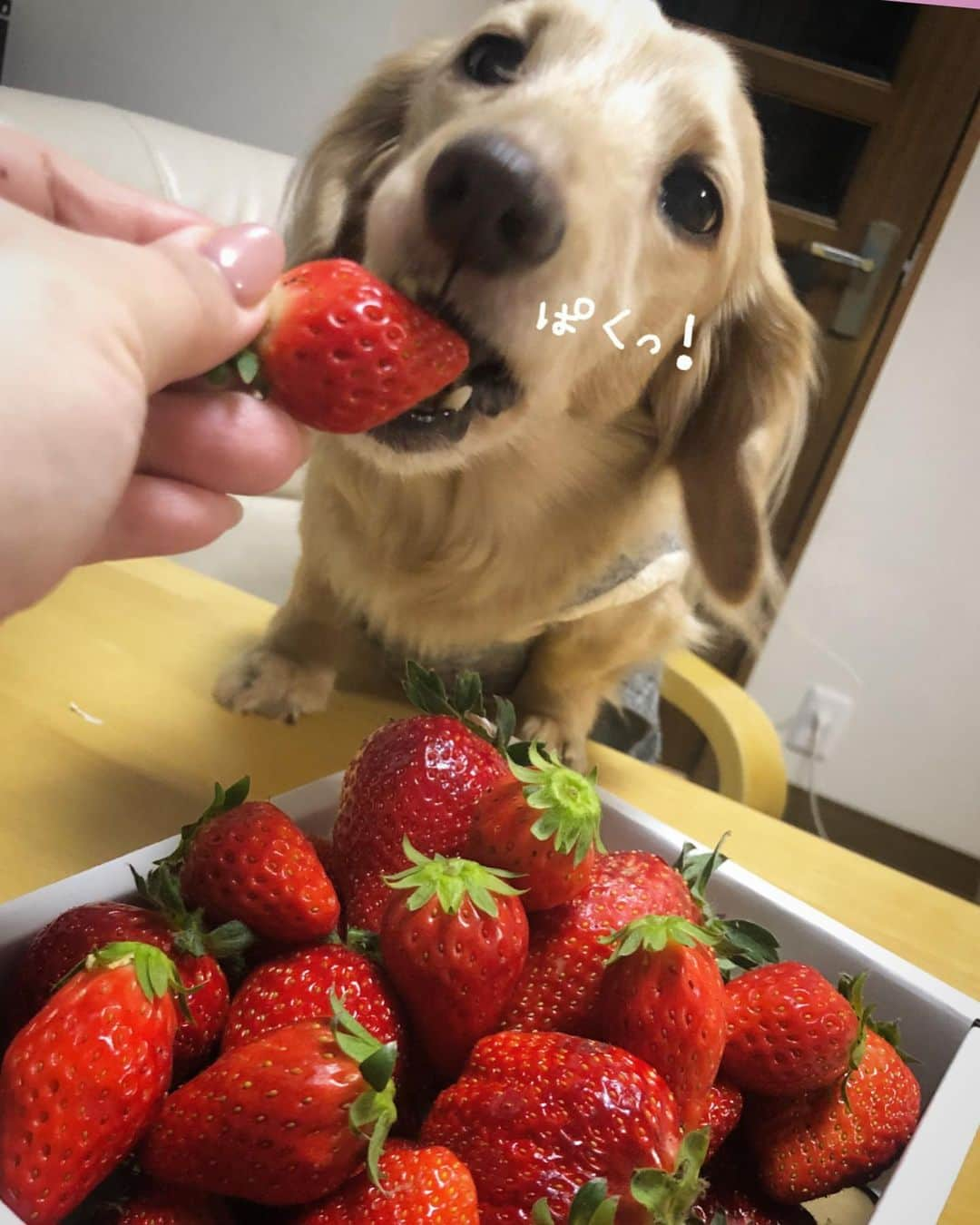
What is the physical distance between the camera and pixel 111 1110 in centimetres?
29

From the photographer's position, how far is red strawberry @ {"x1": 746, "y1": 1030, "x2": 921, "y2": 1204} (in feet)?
1.26

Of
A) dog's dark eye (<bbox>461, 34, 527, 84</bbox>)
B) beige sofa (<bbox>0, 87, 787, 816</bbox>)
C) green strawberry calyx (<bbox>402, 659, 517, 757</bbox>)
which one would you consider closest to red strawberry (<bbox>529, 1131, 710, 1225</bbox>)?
green strawberry calyx (<bbox>402, 659, 517, 757</bbox>)

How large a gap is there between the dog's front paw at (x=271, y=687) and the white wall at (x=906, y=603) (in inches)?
21.4

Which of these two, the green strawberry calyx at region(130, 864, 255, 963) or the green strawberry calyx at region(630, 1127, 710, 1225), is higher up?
the green strawberry calyx at region(630, 1127, 710, 1225)

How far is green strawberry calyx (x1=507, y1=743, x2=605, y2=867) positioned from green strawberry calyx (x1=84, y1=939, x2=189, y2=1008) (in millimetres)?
144

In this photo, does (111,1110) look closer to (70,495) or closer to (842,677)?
(70,495)

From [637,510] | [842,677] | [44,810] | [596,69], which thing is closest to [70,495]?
[44,810]

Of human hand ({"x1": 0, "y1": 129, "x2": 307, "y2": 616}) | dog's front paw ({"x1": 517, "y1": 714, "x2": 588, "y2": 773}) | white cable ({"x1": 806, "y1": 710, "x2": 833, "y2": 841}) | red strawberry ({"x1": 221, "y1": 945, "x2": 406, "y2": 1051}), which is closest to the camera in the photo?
human hand ({"x1": 0, "y1": 129, "x2": 307, "y2": 616})

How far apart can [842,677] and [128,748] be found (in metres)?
0.84

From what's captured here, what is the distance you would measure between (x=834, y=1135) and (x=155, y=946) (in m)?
0.27

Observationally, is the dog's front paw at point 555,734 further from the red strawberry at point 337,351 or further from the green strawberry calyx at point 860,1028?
the red strawberry at point 337,351

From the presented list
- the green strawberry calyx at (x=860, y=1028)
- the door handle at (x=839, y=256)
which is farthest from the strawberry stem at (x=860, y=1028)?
the door handle at (x=839, y=256)

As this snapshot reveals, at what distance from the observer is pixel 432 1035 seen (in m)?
0.37

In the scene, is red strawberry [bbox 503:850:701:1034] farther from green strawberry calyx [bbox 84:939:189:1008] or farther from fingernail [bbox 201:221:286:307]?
fingernail [bbox 201:221:286:307]
